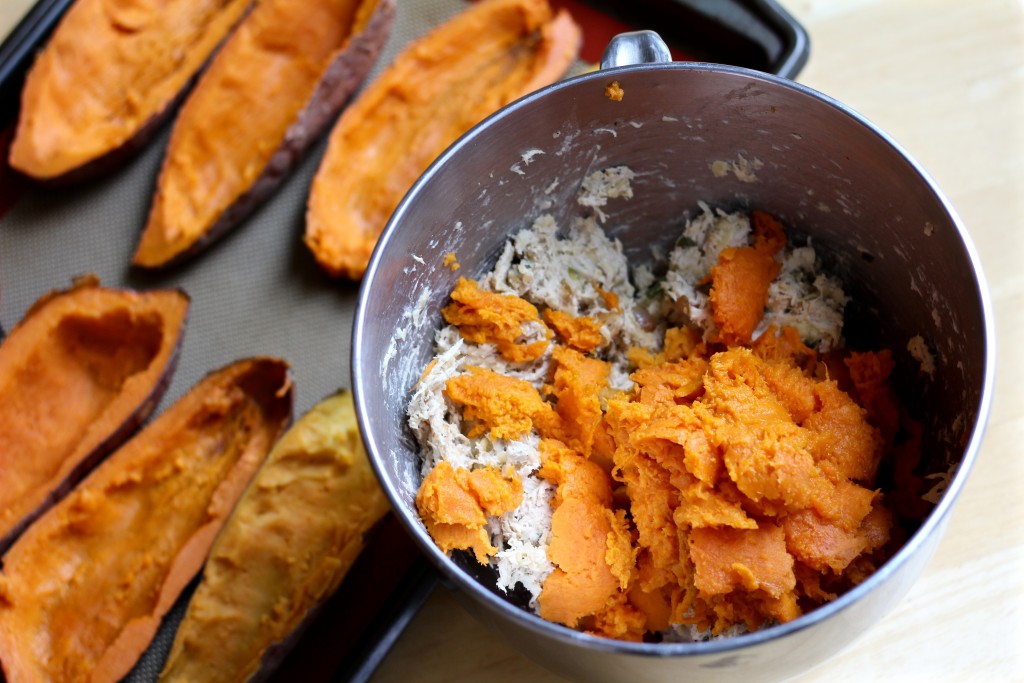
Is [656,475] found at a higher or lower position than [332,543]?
higher

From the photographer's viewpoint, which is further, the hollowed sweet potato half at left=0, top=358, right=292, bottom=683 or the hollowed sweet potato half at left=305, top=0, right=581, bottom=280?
the hollowed sweet potato half at left=305, top=0, right=581, bottom=280

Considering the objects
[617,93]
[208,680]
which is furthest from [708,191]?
[208,680]

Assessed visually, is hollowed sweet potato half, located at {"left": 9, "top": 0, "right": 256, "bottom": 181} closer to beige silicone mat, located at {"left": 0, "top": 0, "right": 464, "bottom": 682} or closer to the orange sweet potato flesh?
beige silicone mat, located at {"left": 0, "top": 0, "right": 464, "bottom": 682}

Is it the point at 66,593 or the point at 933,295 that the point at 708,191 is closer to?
the point at 933,295

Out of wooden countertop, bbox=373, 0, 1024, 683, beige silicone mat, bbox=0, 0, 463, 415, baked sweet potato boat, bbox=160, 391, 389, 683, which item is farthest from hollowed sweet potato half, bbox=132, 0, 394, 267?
wooden countertop, bbox=373, 0, 1024, 683

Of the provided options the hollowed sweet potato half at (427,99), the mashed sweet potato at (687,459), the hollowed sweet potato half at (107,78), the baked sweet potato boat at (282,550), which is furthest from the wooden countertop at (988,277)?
the hollowed sweet potato half at (107,78)

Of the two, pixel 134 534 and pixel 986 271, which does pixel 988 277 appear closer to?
pixel 986 271

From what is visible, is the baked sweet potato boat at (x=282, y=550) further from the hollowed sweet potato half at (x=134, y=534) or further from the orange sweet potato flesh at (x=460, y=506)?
the orange sweet potato flesh at (x=460, y=506)
